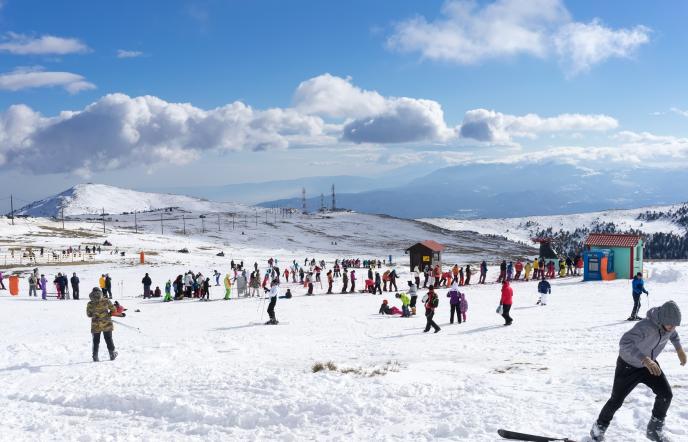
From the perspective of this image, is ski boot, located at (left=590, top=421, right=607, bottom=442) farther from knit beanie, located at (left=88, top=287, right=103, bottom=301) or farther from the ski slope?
knit beanie, located at (left=88, top=287, right=103, bottom=301)

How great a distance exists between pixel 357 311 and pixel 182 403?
14987 millimetres

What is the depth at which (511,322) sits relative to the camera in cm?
1848

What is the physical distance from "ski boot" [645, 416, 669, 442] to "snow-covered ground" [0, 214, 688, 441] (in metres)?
0.16

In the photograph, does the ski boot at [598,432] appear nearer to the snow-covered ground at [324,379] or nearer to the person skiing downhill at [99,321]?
the snow-covered ground at [324,379]

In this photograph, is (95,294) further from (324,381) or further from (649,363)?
(649,363)

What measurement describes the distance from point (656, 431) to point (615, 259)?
30470 millimetres

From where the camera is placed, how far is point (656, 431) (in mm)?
6828

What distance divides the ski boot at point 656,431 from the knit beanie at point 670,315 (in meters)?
1.36

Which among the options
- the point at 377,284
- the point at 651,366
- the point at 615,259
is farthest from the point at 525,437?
the point at 615,259

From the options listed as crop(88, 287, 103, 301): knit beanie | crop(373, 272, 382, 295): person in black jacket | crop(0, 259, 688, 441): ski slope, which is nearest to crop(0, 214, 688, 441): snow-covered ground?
crop(0, 259, 688, 441): ski slope

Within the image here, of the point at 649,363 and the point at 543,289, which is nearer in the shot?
the point at 649,363

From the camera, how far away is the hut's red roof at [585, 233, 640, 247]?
34.0m

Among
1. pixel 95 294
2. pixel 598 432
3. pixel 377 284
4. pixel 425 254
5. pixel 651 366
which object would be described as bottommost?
pixel 377 284

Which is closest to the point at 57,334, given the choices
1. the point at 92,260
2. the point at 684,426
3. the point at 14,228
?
the point at 684,426
